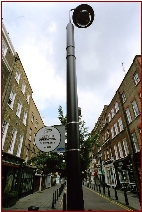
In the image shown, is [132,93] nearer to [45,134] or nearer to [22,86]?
[22,86]

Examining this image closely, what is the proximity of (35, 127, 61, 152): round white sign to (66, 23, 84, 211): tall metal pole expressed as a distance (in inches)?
31.1

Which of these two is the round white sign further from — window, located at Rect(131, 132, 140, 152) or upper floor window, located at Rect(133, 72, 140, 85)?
upper floor window, located at Rect(133, 72, 140, 85)

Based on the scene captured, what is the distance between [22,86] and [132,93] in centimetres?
1325

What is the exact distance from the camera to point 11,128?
14.1 metres

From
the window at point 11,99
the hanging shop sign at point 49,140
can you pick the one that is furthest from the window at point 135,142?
the hanging shop sign at point 49,140

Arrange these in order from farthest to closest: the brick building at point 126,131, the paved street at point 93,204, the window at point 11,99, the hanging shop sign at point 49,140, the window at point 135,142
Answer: the brick building at point 126,131, the window at point 135,142, the window at point 11,99, the paved street at point 93,204, the hanging shop sign at point 49,140

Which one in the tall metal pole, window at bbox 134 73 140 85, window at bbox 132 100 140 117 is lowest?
the tall metal pole

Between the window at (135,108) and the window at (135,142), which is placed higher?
the window at (135,108)

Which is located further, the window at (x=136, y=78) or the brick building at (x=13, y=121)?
the window at (x=136, y=78)

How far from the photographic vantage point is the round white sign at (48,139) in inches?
115

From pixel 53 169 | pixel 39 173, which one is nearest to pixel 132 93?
pixel 53 169

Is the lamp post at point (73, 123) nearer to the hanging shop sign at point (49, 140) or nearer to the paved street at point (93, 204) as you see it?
the hanging shop sign at point (49, 140)

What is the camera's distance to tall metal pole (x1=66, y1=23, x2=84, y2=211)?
6.18 feet

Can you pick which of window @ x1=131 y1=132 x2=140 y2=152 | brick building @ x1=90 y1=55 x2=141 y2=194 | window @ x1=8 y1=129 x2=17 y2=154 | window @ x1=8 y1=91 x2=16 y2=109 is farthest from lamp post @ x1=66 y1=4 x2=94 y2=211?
window @ x1=131 y1=132 x2=140 y2=152
